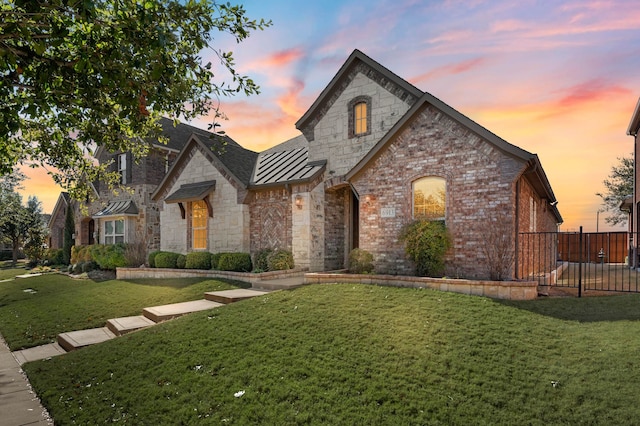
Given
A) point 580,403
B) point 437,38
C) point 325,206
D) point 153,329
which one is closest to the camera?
point 580,403

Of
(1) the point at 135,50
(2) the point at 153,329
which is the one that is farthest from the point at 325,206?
(1) the point at 135,50

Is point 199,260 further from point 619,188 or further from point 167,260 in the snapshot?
point 619,188

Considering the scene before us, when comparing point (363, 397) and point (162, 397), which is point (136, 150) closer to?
point (162, 397)

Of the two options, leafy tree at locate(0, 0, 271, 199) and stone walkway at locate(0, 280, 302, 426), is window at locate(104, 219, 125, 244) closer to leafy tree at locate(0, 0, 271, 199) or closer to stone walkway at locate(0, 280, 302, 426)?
stone walkway at locate(0, 280, 302, 426)

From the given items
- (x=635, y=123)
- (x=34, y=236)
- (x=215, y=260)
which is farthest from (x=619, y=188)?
(x=34, y=236)

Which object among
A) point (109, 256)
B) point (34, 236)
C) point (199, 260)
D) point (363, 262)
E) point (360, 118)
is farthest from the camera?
point (34, 236)

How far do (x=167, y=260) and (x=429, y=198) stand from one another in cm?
1241

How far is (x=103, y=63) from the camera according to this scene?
5086 millimetres

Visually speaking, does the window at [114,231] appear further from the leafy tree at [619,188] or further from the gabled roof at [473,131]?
the leafy tree at [619,188]

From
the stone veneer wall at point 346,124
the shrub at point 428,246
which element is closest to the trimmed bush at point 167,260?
the stone veneer wall at point 346,124

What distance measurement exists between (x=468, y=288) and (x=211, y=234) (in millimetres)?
11937

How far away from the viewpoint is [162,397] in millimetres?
5094

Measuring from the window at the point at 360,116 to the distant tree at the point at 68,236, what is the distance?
24959 mm

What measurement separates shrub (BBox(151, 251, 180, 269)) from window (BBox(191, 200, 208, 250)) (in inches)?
40.7
